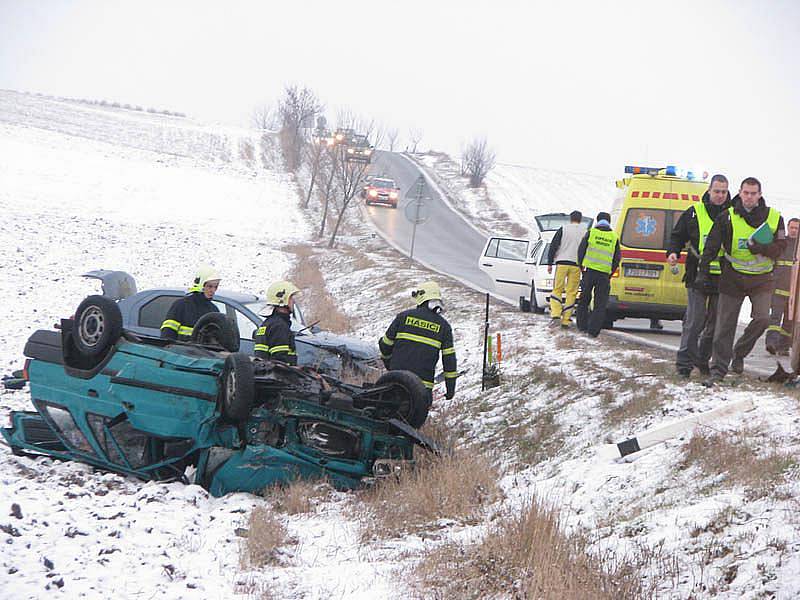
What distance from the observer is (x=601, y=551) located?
202 inches

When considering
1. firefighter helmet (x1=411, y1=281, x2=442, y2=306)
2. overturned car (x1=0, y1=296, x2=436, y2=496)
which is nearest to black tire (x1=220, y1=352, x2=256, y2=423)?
overturned car (x1=0, y1=296, x2=436, y2=496)

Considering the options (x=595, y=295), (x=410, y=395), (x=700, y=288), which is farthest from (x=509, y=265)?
(x=410, y=395)

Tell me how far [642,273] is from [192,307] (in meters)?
6.96

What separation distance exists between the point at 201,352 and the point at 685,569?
4.70 meters

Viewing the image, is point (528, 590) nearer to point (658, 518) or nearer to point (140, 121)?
point (658, 518)

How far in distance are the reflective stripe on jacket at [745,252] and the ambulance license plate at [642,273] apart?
477 cm

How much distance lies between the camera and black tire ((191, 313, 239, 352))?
8.48 metres

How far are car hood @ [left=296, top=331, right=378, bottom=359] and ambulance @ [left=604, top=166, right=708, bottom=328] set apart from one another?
415 cm

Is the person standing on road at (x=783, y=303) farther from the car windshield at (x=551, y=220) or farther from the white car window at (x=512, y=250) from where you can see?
the car windshield at (x=551, y=220)

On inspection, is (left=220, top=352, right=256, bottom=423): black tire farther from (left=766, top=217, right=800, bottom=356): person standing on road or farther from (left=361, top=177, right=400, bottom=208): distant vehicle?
(left=361, top=177, right=400, bottom=208): distant vehicle

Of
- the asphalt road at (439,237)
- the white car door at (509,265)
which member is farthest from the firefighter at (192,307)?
the asphalt road at (439,237)

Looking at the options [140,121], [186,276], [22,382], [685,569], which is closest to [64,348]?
[22,382]

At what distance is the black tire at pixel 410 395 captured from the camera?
7707 millimetres

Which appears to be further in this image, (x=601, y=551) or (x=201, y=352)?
(x=201, y=352)
